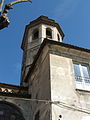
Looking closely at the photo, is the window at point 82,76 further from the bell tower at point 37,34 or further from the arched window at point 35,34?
the arched window at point 35,34

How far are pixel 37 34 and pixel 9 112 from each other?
10.8 meters

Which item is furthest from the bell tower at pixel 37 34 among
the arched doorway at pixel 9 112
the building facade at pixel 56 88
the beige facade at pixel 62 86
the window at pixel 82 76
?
the window at pixel 82 76

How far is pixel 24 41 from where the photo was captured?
20328mm

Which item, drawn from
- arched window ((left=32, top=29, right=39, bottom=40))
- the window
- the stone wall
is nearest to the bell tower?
arched window ((left=32, top=29, right=39, bottom=40))

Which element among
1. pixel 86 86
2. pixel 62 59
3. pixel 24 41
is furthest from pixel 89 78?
pixel 24 41

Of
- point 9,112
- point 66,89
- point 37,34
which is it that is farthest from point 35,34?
point 66,89

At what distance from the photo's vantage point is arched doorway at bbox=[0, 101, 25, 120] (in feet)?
33.6

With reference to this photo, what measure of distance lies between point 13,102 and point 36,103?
1757 mm

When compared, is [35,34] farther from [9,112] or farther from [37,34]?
[9,112]

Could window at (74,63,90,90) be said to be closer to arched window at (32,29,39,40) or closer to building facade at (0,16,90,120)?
building facade at (0,16,90,120)

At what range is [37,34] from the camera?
64.4 ft

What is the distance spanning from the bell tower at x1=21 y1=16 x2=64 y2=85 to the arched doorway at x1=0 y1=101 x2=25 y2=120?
23.7 feet

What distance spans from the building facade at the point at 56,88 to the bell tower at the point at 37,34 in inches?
226

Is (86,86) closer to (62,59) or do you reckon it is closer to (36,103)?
(62,59)
